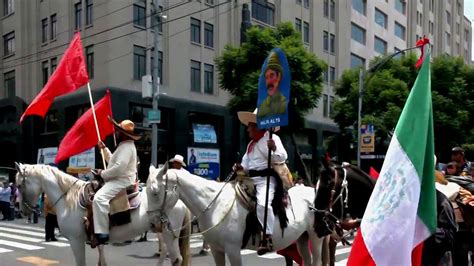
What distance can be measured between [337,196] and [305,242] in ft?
7.46

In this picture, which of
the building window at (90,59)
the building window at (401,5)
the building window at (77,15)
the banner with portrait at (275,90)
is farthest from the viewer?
the building window at (401,5)

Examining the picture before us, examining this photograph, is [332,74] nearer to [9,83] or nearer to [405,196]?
[9,83]

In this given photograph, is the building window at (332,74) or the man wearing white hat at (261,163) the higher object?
the building window at (332,74)

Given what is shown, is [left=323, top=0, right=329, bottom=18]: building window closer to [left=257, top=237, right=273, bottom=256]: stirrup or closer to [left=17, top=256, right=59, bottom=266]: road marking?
[left=17, top=256, right=59, bottom=266]: road marking

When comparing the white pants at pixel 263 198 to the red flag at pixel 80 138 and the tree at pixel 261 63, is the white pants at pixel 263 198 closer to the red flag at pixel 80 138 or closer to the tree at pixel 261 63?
the red flag at pixel 80 138

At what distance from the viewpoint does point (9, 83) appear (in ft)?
114

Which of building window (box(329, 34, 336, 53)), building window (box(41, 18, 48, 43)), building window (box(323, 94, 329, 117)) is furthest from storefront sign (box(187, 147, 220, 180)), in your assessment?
building window (box(329, 34, 336, 53))

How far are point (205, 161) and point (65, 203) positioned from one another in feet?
76.6

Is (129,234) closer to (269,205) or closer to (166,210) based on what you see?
(166,210)

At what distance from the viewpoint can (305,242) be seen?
7.87 metres

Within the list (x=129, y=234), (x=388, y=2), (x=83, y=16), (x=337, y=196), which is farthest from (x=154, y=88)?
(x=388, y=2)

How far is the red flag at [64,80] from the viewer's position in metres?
9.62

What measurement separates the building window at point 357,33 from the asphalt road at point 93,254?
36.2 meters

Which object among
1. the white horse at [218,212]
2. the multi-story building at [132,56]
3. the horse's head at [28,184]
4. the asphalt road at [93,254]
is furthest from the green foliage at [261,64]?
the white horse at [218,212]
